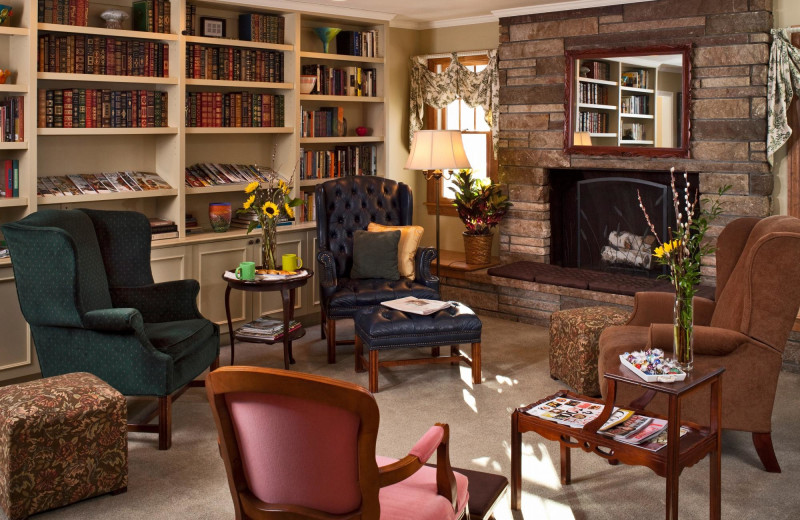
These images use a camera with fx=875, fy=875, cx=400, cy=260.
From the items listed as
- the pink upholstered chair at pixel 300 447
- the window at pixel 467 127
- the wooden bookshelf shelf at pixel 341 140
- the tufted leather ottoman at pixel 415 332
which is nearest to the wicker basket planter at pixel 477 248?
the window at pixel 467 127

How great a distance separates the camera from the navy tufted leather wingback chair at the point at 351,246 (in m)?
5.48

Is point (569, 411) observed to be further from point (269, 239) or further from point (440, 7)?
point (440, 7)

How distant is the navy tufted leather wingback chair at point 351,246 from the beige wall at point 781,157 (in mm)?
2272

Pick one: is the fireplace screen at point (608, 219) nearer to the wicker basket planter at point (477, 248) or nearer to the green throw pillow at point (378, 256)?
the wicker basket planter at point (477, 248)

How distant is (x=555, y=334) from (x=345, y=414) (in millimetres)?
3047

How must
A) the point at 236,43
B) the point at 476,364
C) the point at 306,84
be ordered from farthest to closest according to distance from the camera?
the point at 306,84 < the point at 236,43 < the point at 476,364

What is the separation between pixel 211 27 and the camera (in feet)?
19.9

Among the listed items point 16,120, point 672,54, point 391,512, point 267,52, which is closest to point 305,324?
point 267,52

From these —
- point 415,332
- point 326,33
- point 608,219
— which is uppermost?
point 326,33

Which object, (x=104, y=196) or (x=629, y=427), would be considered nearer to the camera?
(x=629, y=427)

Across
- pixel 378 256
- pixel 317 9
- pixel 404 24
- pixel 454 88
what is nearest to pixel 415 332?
pixel 378 256

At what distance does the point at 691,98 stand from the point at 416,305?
2.45 meters

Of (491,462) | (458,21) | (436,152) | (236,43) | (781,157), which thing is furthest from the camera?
(458,21)

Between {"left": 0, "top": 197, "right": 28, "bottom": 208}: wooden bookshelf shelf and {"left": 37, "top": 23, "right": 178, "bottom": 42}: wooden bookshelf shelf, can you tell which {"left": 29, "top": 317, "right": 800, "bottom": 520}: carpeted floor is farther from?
{"left": 37, "top": 23, "right": 178, "bottom": 42}: wooden bookshelf shelf
